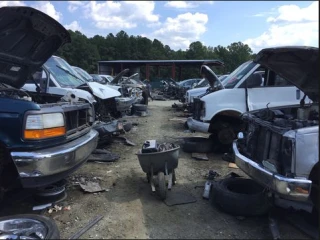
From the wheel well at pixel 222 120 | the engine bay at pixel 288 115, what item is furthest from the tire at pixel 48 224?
the wheel well at pixel 222 120

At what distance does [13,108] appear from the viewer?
3.53m

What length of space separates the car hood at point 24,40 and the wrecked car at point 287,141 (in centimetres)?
297

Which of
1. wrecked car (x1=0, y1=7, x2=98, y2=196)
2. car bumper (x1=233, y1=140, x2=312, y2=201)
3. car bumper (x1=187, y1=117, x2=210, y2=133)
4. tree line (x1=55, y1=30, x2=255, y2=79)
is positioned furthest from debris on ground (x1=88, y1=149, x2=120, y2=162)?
tree line (x1=55, y1=30, x2=255, y2=79)

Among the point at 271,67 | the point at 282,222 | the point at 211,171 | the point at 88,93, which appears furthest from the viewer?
the point at 88,93

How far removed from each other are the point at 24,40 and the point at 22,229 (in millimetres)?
2683

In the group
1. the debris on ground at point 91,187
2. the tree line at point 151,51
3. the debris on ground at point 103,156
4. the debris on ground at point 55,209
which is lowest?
the debris on ground at point 55,209

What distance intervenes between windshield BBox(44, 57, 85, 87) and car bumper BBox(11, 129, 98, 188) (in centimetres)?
422

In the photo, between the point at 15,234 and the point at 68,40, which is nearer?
the point at 15,234

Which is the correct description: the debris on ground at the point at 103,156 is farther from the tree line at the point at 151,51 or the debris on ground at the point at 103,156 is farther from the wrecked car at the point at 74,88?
the tree line at the point at 151,51

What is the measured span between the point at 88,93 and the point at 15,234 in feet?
13.5

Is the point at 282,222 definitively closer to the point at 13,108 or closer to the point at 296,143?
the point at 296,143

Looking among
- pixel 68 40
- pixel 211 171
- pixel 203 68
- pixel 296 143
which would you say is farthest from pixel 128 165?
pixel 296 143

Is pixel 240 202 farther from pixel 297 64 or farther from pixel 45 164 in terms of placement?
pixel 45 164

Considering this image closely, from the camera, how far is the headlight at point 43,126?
3.50 metres
